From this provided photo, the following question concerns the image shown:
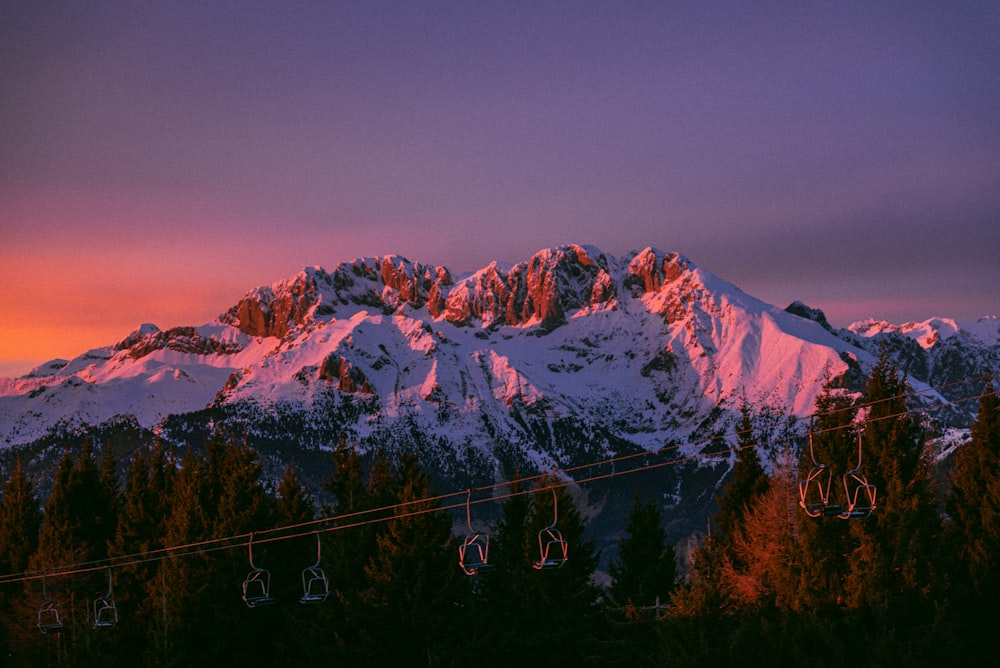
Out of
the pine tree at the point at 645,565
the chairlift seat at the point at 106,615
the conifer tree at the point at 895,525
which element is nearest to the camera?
the conifer tree at the point at 895,525

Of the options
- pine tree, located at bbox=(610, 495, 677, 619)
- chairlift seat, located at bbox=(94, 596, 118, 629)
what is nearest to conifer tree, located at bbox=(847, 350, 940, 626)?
pine tree, located at bbox=(610, 495, 677, 619)

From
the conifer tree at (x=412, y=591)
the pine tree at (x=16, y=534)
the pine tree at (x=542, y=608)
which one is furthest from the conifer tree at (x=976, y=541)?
the pine tree at (x=16, y=534)

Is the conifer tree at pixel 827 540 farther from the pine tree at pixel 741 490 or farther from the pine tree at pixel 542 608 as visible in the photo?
the pine tree at pixel 741 490

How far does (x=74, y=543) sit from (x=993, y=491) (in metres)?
53.7

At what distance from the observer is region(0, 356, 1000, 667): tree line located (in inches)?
1612

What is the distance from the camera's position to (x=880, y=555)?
40.5 metres

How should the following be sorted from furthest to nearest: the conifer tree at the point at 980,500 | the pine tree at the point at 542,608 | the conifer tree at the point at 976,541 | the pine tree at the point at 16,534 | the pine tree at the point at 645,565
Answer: the pine tree at the point at 16,534 < the pine tree at the point at 645,565 < the pine tree at the point at 542,608 < the conifer tree at the point at 980,500 < the conifer tree at the point at 976,541

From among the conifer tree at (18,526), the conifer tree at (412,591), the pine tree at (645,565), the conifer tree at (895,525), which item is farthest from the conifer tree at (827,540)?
the conifer tree at (18,526)

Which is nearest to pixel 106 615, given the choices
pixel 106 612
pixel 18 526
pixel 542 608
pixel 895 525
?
pixel 106 612

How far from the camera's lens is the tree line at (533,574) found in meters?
40.9

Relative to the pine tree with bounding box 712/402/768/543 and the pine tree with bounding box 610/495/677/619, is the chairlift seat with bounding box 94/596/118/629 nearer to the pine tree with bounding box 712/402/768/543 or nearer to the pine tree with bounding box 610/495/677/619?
the pine tree with bounding box 610/495/677/619

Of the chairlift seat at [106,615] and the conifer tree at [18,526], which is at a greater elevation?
the conifer tree at [18,526]

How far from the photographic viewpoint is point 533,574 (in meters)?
52.5

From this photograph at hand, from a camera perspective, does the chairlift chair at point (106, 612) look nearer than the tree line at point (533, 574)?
No
